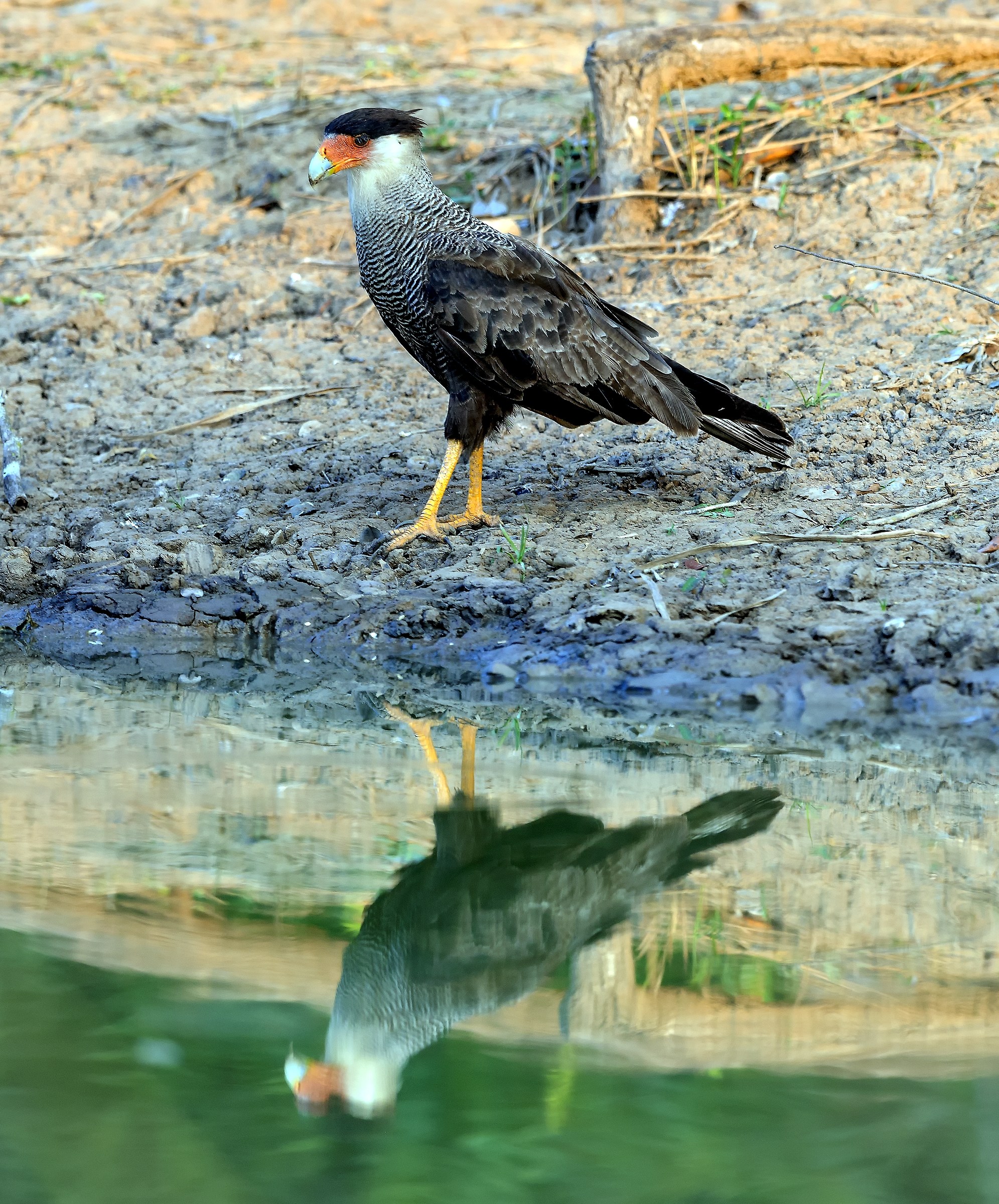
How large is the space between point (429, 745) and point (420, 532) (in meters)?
1.55

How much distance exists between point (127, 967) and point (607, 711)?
6.95 ft

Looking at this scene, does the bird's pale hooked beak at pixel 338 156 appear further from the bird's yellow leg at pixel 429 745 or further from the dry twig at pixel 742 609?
the dry twig at pixel 742 609

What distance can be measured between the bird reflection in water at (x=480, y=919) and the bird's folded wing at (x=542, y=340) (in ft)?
6.26

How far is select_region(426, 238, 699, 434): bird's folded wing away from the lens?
18.4ft

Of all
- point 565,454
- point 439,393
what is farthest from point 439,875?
point 439,393

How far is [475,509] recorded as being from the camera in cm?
613

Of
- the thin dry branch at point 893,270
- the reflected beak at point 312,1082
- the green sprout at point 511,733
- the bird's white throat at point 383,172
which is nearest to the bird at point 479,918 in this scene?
the reflected beak at point 312,1082

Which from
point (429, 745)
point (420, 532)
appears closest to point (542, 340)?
point (420, 532)

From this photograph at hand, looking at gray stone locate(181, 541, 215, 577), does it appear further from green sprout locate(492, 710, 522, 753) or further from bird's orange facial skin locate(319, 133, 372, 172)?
green sprout locate(492, 710, 522, 753)

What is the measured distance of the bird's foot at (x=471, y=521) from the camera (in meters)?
6.09

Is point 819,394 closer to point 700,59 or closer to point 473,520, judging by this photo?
point 473,520

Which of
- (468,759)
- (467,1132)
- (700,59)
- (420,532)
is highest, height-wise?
(700,59)

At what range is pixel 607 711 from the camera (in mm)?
4953

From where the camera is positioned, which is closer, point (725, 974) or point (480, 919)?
point (725, 974)
